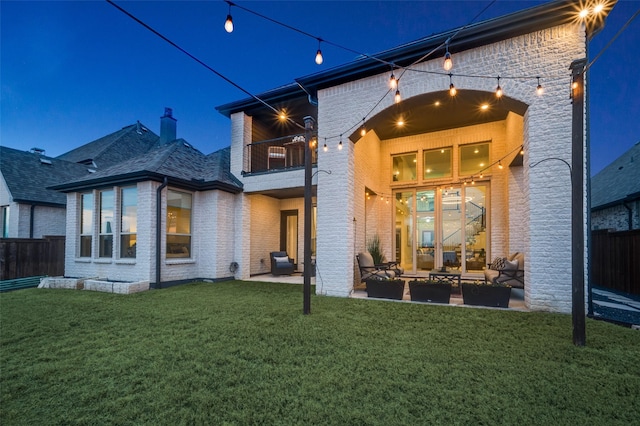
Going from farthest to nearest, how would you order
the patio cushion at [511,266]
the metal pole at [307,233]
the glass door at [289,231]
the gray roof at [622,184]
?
the glass door at [289,231], the gray roof at [622,184], the patio cushion at [511,266], the metal pole at [307,233]

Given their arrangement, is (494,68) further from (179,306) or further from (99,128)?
(99,128)

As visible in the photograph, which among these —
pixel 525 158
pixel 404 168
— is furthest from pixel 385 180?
pixel 525 158

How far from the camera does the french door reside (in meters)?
8.19

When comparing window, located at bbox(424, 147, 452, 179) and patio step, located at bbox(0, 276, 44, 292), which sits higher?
window, located at bbox(424, 147, 452, 179)

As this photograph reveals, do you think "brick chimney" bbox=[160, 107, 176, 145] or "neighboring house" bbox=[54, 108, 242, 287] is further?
"brick chimney" bbox=[160, 107, 176, 145]

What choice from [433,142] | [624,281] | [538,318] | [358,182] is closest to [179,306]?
[358,182]

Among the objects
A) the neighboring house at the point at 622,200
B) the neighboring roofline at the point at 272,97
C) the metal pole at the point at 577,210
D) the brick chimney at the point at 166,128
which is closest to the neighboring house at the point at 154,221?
the neighboring roofline at the point at 272,97

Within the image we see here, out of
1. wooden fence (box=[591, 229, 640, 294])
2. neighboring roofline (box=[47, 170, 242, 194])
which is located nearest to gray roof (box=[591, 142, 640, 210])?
wooden fence (box=[591, 229, 640, 294])

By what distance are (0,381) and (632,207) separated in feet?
52.1

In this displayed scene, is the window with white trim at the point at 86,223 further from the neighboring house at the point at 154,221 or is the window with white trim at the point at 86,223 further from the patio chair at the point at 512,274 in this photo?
the patio chair at the point at 512,274

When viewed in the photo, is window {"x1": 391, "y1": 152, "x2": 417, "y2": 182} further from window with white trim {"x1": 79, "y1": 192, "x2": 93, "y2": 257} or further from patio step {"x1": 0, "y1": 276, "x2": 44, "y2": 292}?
patio step {"x1": 0, "y1": 276, "x2": 44, "y2": 292}

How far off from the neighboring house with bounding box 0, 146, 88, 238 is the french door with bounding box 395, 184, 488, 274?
1382 centimetres

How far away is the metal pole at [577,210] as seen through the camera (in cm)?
324

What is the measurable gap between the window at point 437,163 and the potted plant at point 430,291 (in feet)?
14.7
